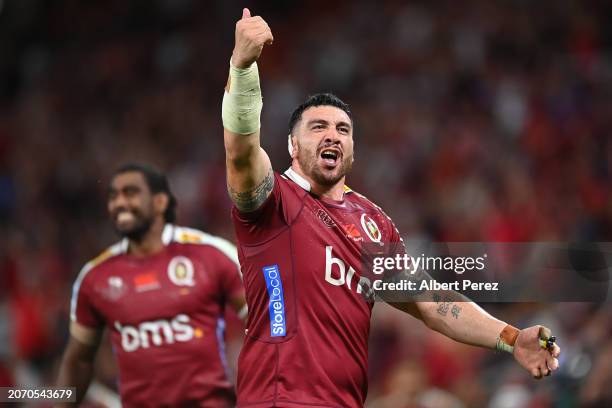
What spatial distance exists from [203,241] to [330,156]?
2.10m

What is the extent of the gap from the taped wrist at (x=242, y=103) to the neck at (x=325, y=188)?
577mm

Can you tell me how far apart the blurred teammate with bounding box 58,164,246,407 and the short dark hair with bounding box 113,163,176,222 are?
1 cm

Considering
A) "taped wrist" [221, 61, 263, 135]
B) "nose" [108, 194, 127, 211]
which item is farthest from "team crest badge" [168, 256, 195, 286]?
"taped wrist" [221, 61, 263, 135]

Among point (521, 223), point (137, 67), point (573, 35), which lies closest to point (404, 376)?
point (521, 223)

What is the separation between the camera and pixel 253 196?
4.74 meters

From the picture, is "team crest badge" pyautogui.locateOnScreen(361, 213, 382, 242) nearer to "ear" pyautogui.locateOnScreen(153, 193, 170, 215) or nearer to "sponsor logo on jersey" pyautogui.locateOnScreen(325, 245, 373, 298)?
"sponsor logo on jersey" pyautogui.locateOnScreen(325, 245, 373, 298)

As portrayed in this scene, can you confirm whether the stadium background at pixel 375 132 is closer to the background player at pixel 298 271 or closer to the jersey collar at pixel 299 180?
the background player at pixel 298 271

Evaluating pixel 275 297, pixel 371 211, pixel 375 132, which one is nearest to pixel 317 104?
pixel 371 211

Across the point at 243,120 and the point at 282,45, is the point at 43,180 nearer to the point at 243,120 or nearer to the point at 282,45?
the point at 282,45

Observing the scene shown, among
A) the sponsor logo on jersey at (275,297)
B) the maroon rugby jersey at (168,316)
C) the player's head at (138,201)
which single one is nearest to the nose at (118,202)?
the player's head at (138,201)

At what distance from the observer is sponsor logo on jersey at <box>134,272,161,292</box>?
6.89 metres

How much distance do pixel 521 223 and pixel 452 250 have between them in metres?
4.99

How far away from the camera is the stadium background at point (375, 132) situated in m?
9.60

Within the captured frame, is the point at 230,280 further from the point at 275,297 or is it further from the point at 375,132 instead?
the point at 375,132
